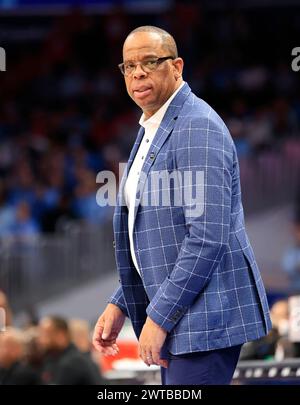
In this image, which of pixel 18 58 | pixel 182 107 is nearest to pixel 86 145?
pixel 18 58

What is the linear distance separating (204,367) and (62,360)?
298 centimetres

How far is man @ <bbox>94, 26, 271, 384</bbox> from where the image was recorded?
2885mm

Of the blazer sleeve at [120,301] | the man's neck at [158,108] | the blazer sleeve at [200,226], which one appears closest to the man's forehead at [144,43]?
the man's neck at [158,108]

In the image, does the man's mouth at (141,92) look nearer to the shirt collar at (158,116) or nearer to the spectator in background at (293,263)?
the shirt collar at (158,116)

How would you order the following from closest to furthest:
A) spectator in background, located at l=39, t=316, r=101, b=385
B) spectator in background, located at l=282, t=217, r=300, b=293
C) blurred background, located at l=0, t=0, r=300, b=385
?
spectator in background, located at l=39, t=316, r=101, b=385
blurred background, located at l=0, t=0, r=300, b=385
spectator in background, located at l=282, t=217, r=300, b=293

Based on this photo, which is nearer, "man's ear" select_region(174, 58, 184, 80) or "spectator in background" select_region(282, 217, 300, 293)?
"man's ear" select_region(174, 58, 184, 80)

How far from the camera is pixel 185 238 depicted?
9.53 feet

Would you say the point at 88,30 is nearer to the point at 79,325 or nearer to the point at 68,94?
the point at 68,94

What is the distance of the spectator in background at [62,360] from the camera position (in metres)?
5.68

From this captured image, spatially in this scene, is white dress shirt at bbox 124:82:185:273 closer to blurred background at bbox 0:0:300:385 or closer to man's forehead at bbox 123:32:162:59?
man's forehead at bbox 123:32:162:59

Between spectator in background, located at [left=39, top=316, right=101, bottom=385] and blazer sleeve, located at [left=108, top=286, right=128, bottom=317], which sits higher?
spectator in background, located at [left=39, top=316, right=101, bottom=385]

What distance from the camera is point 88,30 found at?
12.4 metres

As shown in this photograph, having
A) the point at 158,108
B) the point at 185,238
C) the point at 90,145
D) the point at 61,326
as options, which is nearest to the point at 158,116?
the point at 158,108

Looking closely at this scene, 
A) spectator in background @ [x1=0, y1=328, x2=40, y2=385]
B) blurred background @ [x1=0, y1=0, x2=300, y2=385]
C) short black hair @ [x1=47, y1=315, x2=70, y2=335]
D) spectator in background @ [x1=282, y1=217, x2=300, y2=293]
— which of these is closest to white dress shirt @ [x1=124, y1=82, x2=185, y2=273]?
blurred background @ [x1=0, y1=0, x2=300, y2=385]
